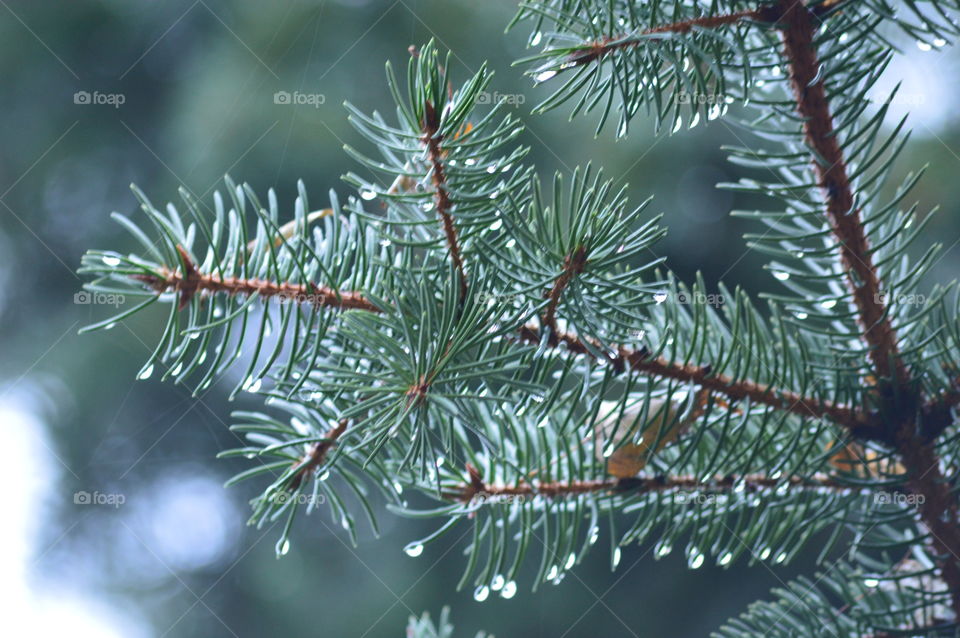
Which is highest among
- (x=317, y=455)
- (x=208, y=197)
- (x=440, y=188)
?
(x=208, y=197)

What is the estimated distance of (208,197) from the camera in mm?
1180

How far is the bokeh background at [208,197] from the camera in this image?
1097mm

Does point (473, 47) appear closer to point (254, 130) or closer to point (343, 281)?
point (254, 130)

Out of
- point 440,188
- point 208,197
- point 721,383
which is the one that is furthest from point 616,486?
point 208,197

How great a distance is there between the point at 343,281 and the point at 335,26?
0.97 meters

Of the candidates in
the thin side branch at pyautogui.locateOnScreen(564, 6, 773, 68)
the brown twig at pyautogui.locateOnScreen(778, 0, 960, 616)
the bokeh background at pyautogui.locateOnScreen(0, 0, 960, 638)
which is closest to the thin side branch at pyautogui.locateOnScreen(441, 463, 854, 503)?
the brown twig at pyautogui.locateOnScreen(778, 0, 960, 616)

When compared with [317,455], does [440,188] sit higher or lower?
higher

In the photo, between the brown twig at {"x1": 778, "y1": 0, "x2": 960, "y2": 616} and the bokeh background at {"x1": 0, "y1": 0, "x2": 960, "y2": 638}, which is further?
the bokeh background at {"x1": 0, "y1": 0, "x2": 960, "y2": 638}

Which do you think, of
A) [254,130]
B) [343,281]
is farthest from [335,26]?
[343,281]

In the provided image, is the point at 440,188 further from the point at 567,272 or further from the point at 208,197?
the point at 208,197

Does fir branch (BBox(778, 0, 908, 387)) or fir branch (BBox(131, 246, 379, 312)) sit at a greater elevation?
fir branch (BBox(778, 0, 908, 387))

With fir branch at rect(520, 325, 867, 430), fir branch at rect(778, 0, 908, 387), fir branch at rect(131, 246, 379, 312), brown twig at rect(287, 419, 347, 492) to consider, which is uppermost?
fir branch at rect(778, 0, 908, 387)

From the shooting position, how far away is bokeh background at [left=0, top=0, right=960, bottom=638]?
1.10 metres

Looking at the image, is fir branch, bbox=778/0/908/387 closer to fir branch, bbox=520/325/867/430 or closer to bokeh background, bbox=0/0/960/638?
fir branch, bbox=520/325/867/430
